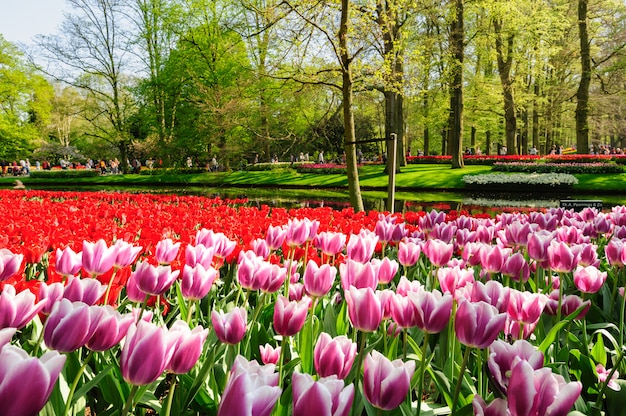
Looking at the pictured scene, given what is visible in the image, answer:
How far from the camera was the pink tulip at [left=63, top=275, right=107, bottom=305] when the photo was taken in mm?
1521

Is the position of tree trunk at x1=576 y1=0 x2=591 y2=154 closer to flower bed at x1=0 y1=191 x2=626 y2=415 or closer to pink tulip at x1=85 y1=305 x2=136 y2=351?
flower bed at x1=0 y1=191 x2=626 y2=415

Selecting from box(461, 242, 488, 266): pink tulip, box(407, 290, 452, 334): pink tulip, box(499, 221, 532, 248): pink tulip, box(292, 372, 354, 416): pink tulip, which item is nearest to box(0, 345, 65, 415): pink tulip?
box(292, 372, 354, 416): pink tulip

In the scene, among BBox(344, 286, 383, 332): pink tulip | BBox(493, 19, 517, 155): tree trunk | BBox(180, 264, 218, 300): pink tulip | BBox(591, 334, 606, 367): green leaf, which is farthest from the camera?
BBox(493, 19, 517, 155): tree trunk

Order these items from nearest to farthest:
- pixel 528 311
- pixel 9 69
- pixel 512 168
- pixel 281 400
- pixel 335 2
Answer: pixel 281 400
pixel 528 311
pixel 335 2
pixel 512 168
pixel 9 69

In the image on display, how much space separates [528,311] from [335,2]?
7.77 meters

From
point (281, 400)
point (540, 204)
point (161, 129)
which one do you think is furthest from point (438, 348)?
point (161, 129)

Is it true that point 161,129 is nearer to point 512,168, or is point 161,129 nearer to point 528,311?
point 512,168

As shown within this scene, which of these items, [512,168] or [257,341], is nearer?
[257,341]

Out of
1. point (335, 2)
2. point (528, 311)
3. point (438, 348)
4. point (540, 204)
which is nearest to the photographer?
point (528, 311)

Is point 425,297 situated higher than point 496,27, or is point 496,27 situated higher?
point 496,27

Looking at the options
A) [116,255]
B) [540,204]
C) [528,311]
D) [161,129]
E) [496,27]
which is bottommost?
[540,204]

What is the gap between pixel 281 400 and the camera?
1.29 meters

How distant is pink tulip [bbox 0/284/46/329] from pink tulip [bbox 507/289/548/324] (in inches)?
56.5

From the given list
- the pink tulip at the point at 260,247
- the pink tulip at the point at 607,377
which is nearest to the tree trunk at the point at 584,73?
the pink tulip at the point at 260,247
